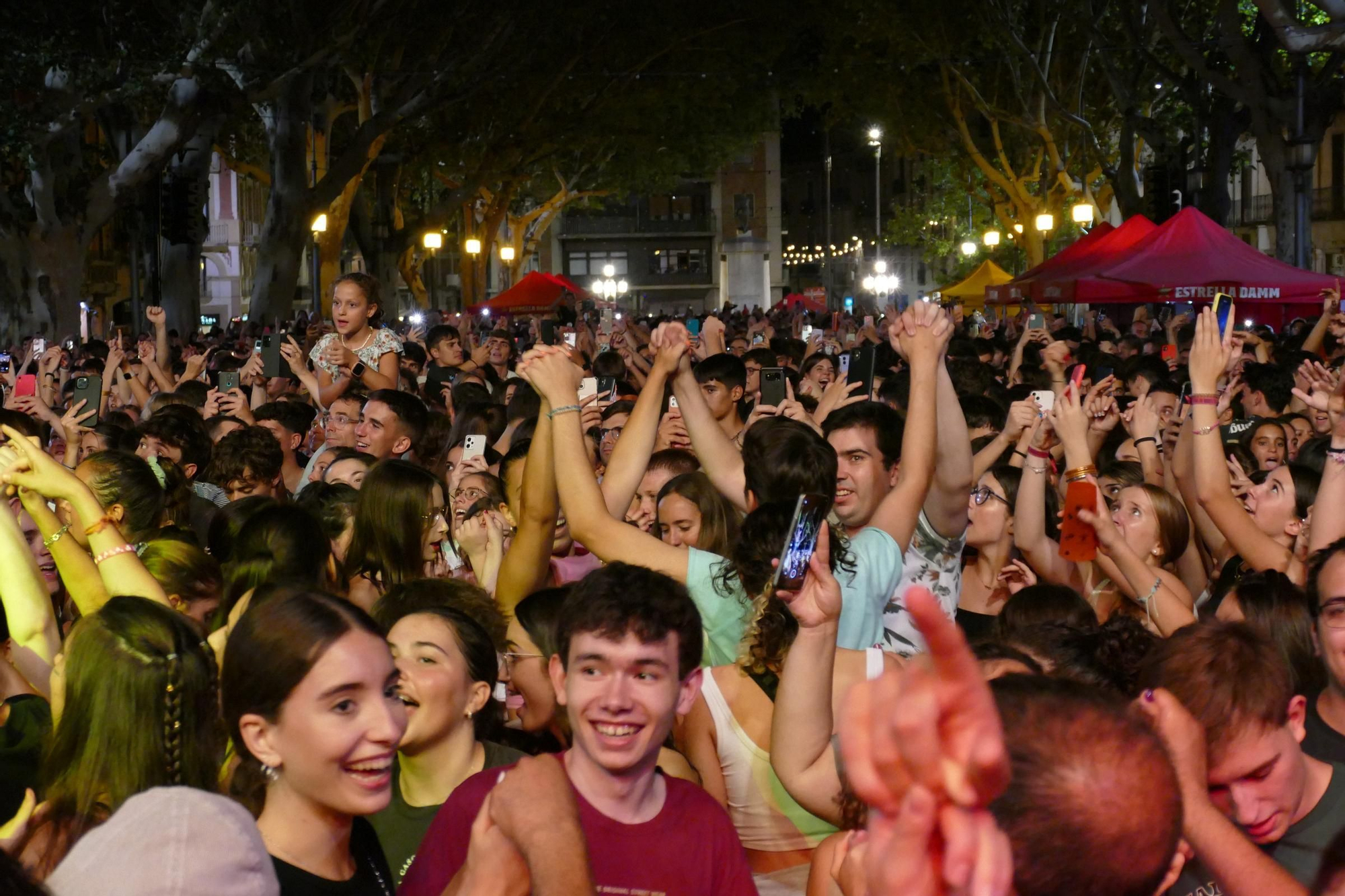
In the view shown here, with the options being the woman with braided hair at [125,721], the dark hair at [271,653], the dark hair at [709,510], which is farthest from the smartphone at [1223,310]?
the woman with braided hair at [125,721]

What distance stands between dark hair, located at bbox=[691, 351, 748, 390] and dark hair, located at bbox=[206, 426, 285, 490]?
2594mm

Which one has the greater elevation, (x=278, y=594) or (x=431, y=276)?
(x=431, y=276)

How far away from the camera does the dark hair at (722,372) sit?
348 inches

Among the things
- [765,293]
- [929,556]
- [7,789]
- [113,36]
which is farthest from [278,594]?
[765,293]

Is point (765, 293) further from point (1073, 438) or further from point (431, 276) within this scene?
point (1073, 438)

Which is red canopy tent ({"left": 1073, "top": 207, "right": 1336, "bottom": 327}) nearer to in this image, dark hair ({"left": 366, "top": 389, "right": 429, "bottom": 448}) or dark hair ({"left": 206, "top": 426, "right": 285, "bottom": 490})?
dark hair ({"left": 366, "top": 389, "right": 429, "bottom": 448})

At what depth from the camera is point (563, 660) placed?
11.0 feet

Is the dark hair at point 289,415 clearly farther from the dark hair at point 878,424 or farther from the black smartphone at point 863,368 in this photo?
the dark hair at point 878,424

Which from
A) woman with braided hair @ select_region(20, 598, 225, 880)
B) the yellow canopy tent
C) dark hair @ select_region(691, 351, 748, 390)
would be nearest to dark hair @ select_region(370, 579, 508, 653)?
woman with braided hair @ select_region(20, 598, 225, 880)

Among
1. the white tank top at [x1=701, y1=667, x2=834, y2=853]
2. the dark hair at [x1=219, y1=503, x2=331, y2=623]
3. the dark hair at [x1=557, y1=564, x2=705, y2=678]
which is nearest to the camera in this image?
the dark hair at [x1=557, y1=564, x2=705, y2=678]

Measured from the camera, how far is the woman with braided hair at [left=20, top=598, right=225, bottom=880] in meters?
3.02

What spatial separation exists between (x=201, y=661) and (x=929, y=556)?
2610 mm

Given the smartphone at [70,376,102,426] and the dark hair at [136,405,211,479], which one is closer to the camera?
the dark hair at [136,405,211,479]

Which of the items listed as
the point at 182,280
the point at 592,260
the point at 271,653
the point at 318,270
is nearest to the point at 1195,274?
the point at 271,653
